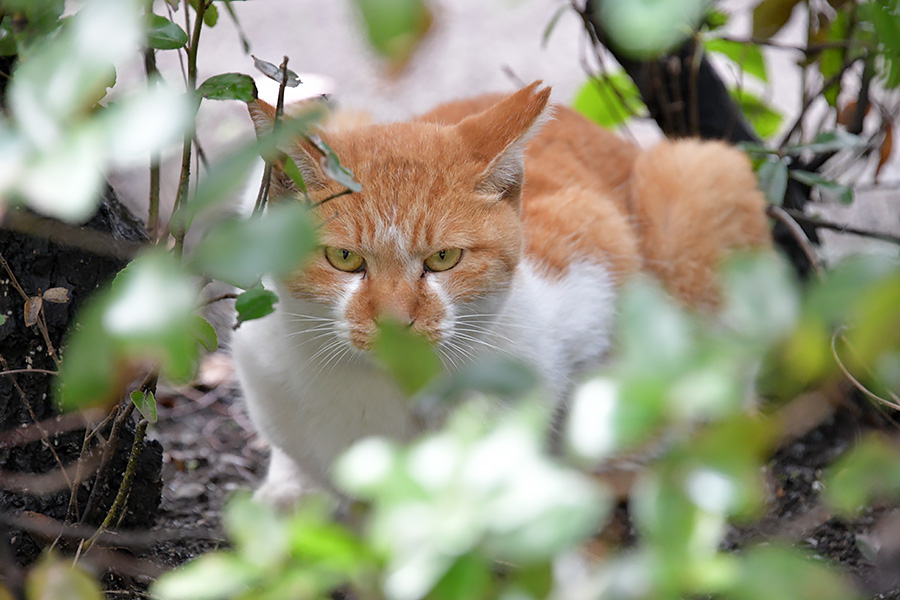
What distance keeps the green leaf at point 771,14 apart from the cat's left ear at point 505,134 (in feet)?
3.05

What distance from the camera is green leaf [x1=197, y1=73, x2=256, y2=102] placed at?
1171 millimetres

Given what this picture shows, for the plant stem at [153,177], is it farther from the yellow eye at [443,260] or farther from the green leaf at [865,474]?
the green leaf at [865,474]

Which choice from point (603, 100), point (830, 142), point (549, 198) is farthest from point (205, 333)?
point (603, 100)

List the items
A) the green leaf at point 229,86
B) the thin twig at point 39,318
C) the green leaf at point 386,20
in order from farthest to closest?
the thin twig at point 39,318
the green leaf at point 229,86
the green leaf at point 386,20

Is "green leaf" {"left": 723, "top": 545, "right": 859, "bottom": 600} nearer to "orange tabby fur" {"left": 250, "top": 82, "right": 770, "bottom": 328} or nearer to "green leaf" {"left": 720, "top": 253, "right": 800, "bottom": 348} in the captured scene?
"green leaf" {"left": 720, "top": 253, "right": 800, "bottom": 348}

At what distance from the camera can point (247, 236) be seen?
52 cm

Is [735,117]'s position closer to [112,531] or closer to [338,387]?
[338,387]

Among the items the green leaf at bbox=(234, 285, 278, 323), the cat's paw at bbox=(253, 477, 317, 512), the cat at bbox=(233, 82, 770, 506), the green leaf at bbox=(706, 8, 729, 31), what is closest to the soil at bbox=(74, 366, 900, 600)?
the cat's paw at bbox=(253, 477, 317, 512)

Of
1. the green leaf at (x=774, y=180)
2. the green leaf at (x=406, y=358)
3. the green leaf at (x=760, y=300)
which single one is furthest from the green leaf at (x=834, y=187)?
the green leaf at (x=406, y=358)

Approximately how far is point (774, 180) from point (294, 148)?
1220 millimetres

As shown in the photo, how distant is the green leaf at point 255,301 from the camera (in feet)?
3.40

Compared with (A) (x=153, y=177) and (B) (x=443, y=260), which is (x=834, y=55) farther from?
(A) (x=153, y=177)

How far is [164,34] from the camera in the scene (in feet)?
3.90

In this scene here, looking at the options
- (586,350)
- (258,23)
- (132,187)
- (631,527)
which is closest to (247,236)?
(586,350)
